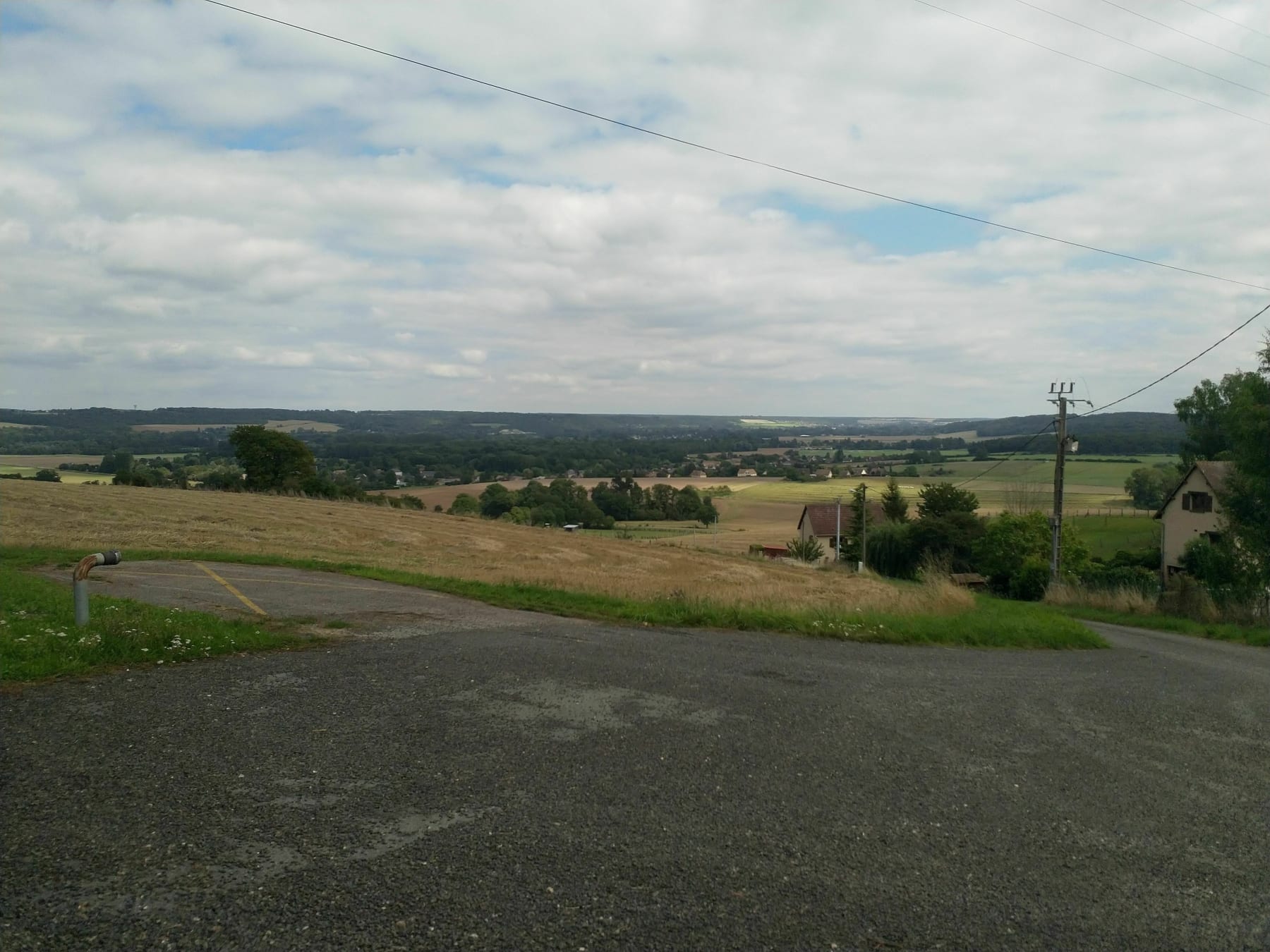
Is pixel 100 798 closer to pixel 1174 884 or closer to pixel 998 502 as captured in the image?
pixel 1174 884

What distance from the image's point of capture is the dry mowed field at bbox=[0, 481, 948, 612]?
17.4m

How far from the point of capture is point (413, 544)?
31.7 metres

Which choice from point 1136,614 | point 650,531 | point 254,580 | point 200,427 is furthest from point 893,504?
point 254,580

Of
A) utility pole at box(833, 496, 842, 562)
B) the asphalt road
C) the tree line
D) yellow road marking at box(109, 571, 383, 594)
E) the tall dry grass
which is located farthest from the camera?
utility pole at box(833, 496, 842, 562)

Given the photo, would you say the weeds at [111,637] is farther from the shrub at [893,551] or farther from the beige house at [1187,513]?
the shrub at [893,551]

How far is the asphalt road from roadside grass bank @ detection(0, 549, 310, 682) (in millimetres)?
418

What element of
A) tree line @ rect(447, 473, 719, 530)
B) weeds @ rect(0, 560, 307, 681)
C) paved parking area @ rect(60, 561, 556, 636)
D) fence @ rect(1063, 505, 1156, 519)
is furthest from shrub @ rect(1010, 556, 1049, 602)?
weeds @ rect(0, 560, 307, 681)

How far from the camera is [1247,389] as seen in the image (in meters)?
26.1

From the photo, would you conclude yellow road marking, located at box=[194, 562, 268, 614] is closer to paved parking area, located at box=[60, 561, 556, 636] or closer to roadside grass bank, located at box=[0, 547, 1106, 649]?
paved parking area, located at box=[60, 561, 556, 636]

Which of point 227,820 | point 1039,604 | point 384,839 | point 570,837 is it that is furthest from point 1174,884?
point 1039,604

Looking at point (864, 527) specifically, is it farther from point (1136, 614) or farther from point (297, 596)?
point (297, 596)

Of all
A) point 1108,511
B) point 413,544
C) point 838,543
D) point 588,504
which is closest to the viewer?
point 413,544

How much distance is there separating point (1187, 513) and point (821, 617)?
42676mm

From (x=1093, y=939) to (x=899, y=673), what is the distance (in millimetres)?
5794
